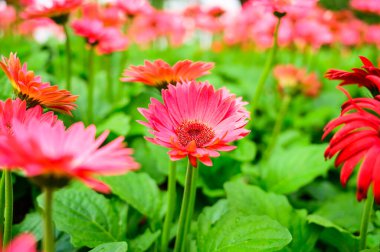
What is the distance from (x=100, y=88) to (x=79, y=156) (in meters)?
1.25

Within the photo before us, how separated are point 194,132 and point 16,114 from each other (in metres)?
0.25

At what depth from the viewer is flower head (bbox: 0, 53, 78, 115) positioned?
66 centimetres

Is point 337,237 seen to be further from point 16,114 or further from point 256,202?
point 16,114

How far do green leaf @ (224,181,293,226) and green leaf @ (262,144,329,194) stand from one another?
0.17 meters

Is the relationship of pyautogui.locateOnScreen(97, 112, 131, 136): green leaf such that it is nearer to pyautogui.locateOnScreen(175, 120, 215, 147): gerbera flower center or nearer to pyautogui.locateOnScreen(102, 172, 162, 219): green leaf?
pyautogui.locateOnScreen(102, 172, 162, 219): green leaf

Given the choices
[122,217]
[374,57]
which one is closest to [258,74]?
[374,57]

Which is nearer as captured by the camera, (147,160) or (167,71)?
(167,71)

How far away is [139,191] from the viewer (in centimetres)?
101

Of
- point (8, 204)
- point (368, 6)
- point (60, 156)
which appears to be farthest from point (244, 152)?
point (368, 6)

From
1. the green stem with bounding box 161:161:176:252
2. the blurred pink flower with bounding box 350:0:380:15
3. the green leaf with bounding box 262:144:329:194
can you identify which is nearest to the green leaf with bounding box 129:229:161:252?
the green stem with bounding box 161:161:176:252

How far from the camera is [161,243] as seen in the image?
88 centimetres

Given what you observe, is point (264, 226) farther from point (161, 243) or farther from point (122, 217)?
point (122, 217)

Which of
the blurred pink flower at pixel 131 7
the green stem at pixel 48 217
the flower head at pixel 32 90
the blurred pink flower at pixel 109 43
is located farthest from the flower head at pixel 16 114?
the blurred pink flower at pixel 131 7

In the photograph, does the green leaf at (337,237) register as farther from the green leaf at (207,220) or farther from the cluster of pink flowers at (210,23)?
the cluster of pink flowers at (210,23)
